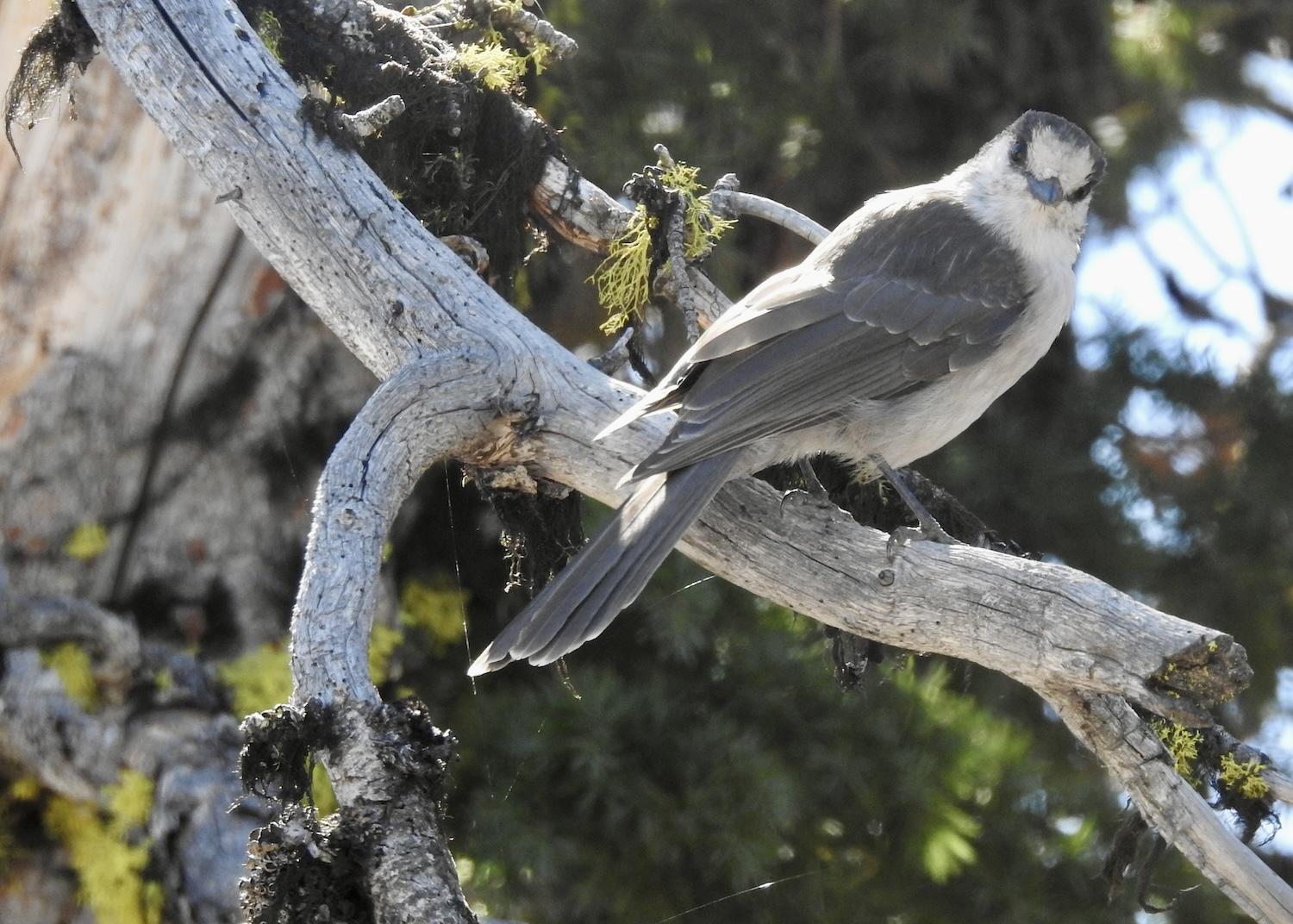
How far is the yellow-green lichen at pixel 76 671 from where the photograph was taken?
10.7 feet

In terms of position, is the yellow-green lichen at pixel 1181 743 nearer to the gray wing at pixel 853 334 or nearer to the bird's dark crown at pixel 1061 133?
the gray wing at pixel 853 334

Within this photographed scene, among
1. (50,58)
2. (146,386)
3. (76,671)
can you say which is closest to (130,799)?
(76,671)

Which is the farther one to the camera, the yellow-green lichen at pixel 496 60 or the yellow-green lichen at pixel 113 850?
the yellow-green lichen at pixel 113 850

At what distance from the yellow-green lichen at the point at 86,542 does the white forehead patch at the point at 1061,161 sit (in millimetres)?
2322

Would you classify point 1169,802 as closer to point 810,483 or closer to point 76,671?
point 810,483

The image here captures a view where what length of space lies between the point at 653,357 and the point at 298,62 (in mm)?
1180

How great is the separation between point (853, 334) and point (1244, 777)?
1077 millimetres

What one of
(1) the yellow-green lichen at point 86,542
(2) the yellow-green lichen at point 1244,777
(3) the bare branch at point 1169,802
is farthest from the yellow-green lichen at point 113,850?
(2) the yellow-green lichen at point 1244,777

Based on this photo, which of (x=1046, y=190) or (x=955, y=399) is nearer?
(x=955, y=399)

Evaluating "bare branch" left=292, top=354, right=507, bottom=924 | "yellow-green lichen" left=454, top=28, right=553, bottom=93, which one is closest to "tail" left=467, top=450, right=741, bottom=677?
"bare branch" left=292, top=354, right=507, bottom=924

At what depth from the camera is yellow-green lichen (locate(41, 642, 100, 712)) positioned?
3.25 m

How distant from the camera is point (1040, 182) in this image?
3.13m

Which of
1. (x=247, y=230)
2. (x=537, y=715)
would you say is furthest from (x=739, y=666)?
(x=247, y=230)

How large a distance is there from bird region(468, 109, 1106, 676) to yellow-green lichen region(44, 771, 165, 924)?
1.23 metres
